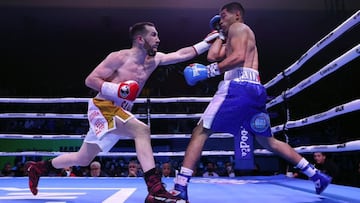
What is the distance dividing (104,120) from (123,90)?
23 centimetres

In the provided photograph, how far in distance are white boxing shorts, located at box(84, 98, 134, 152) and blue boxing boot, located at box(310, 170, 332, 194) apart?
3.43 ft

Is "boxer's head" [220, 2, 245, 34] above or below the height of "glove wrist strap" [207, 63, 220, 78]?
above

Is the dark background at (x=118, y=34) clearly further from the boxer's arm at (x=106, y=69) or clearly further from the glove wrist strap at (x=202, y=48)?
the boxer's arm at (x=106, y=69)

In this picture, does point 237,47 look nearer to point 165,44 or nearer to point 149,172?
point 149,172

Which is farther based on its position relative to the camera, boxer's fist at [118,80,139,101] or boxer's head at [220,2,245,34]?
boxer's head at [220,2,245,34]

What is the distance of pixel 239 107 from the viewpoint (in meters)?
1.97

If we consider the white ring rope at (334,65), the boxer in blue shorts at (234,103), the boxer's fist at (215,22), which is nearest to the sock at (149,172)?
the boxer in blue shorts at (234,103)

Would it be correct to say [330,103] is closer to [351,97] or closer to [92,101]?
[351,97]

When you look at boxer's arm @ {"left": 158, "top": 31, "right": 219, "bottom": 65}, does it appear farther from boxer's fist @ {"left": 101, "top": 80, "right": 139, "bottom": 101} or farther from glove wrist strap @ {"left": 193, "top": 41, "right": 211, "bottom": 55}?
boxer's fist @ {"left": 101, "top": 80, "right": 139, "bottom": 101}

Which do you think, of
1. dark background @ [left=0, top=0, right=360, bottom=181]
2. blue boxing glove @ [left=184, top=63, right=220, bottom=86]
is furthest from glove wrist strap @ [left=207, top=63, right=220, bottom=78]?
dark background @ [left=0, top=0, right=360, bottom=181]

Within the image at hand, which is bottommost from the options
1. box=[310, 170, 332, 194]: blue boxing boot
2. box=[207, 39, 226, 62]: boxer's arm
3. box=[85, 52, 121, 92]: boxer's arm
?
box=[310, 170, 332, 194]: blue boxing boot

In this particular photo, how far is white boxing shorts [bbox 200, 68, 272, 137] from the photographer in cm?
196

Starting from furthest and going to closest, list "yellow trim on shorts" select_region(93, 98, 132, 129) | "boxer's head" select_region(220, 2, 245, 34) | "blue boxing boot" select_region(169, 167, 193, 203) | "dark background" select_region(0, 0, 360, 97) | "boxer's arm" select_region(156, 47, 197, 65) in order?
"dark background" select_region(0, 0, 360, 97) → "boxer's arm" select_region(156, 47, 197, 65) → "boxer's head" select_region(220, 2, 245, 34) → "yellow trim on shorts" select_region(93, 98, 132, 129) → "blue boxing boot" select_region(169, 167, 193, 203)

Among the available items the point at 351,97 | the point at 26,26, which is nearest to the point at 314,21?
the point at 351,97
